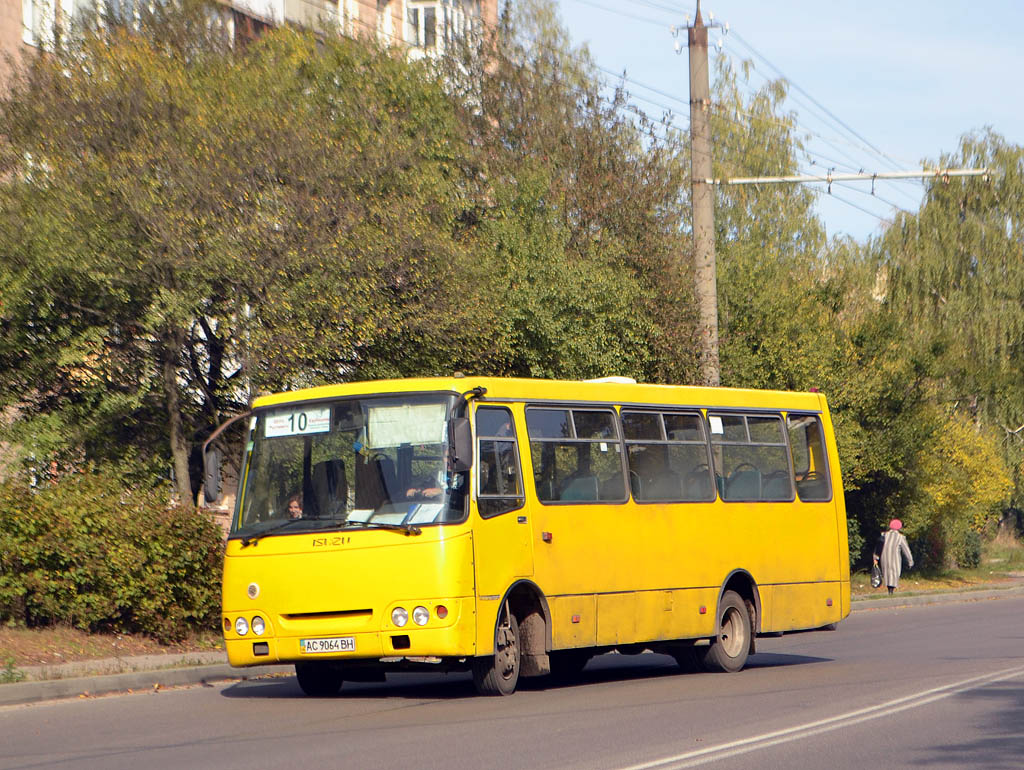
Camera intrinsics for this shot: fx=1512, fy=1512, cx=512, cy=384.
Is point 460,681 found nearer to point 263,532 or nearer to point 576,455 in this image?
point 576,455

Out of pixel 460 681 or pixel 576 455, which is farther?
pixel 460 681

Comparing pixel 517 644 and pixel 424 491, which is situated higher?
pixel 424 491

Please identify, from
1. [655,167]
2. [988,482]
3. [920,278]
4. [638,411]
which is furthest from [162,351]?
[920,278]

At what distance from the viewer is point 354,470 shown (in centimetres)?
1304

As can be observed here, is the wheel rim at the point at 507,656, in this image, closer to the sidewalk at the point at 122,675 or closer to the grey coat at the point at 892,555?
the sidewalk at the point at 122,675

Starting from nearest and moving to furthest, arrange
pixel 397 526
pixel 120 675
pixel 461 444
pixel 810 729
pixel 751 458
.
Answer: pixel 810 729, pixel 461 444, pixel 397 526, pixel 120 675, pixel 751 458

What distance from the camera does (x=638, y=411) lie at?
609 inches

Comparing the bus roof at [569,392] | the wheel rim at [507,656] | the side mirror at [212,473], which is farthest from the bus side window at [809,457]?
the side mirror at [212,473]

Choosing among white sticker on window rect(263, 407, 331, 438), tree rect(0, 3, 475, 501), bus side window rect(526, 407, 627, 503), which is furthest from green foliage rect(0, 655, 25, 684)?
tree rect(0, 3, 475, 501)

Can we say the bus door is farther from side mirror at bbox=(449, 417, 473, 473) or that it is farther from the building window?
the building window

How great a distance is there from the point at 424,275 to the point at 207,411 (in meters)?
3.75

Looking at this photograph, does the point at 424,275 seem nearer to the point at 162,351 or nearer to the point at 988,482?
the point at 162,351

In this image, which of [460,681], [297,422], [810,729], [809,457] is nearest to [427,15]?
[809,457]

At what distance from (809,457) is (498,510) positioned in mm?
6022
